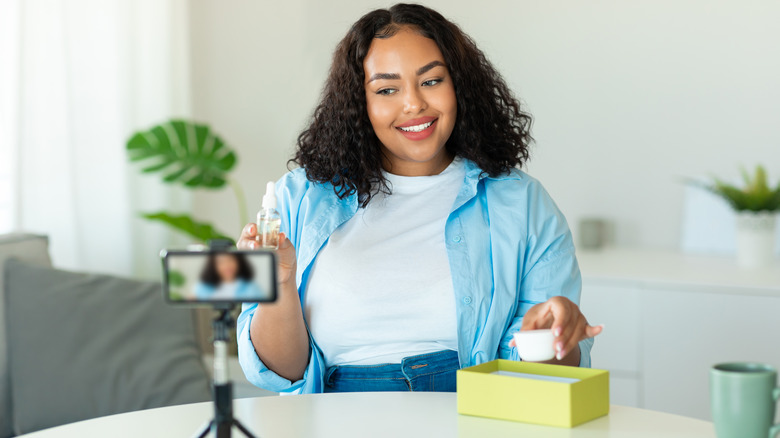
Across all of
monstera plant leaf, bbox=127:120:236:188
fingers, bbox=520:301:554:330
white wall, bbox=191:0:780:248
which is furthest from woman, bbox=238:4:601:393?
monstera plant leaf, bbox=127:120:236:188

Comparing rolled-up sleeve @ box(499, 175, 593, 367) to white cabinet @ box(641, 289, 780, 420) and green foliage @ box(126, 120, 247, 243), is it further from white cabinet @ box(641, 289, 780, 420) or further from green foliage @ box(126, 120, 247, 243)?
green foliage @ box(126, 120, 247, 243)

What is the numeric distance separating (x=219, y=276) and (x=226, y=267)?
0.5 inches

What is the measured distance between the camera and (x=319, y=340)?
5.19 feet

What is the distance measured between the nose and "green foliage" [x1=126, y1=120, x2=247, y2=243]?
172cm

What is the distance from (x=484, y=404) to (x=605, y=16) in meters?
2.29

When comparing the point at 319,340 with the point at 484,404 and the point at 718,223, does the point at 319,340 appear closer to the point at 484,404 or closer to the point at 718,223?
the point at 484,404

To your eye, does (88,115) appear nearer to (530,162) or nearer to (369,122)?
(530,162)

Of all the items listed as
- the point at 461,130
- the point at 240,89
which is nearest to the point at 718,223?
the point at 461,130

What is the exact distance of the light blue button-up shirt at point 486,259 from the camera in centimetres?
155

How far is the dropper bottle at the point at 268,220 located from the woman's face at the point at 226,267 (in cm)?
30

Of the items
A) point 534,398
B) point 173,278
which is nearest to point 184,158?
point 534,398

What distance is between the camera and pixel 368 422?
3.72 ft

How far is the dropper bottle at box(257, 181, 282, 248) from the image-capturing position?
1.12 meters

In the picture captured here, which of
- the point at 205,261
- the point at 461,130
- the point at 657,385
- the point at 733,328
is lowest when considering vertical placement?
the point at 657,385
